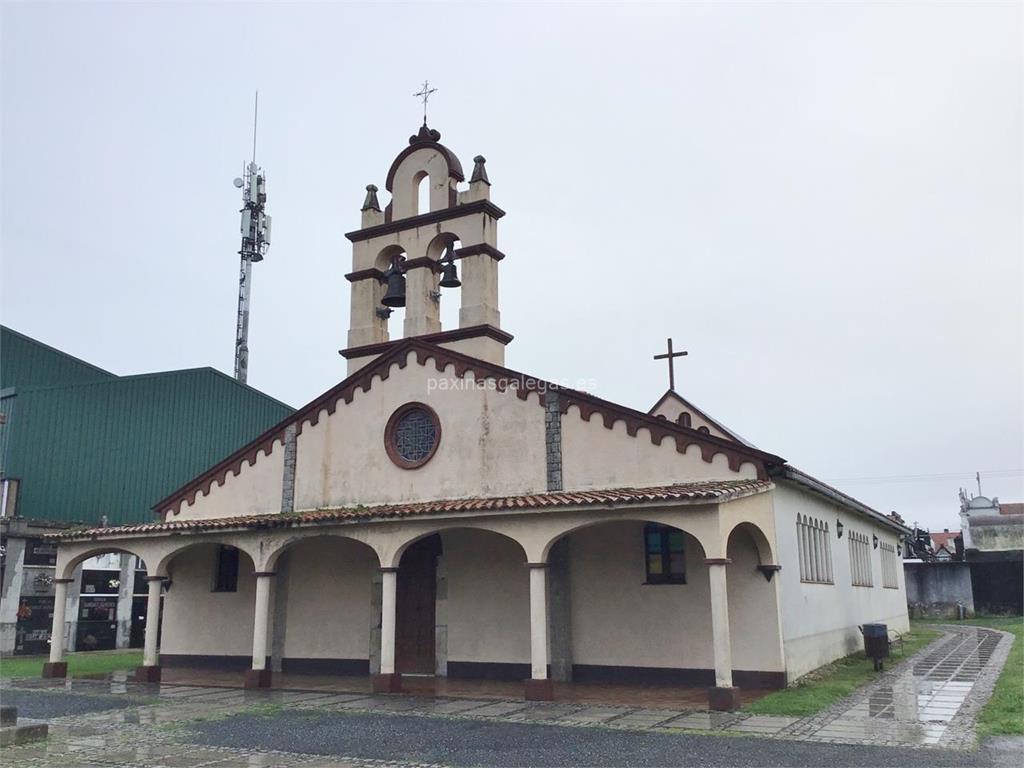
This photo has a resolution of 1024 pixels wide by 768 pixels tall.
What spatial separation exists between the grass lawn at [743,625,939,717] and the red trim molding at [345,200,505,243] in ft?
35.7

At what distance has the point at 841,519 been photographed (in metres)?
20.8

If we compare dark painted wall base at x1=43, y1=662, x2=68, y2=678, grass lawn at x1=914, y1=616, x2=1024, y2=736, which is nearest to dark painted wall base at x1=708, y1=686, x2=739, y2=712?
grass lawn at x1=914, y1=616, x2=1024, y2=736

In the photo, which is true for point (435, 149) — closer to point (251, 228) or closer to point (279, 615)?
point (279, 615)

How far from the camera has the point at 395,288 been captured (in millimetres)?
19422

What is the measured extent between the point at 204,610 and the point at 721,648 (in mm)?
12794

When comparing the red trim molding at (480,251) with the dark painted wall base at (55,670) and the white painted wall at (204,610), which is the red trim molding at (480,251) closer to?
the white painted wall at (204,610)

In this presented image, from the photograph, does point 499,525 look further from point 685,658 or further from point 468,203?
point 468,203

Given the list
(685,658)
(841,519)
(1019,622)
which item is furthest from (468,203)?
(1019,622)

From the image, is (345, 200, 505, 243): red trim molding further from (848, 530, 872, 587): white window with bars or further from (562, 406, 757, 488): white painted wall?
(848, 530, 872, 587): white window with bars

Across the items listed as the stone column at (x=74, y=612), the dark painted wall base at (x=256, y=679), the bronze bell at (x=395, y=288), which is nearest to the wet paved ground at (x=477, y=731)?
the dark painted wall base at (x=256, y=679)

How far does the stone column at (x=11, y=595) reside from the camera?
74.0 feet

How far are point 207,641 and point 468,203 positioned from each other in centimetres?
A: 1152

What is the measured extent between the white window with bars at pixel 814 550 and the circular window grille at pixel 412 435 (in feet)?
23.9

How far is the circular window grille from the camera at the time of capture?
1775cm
